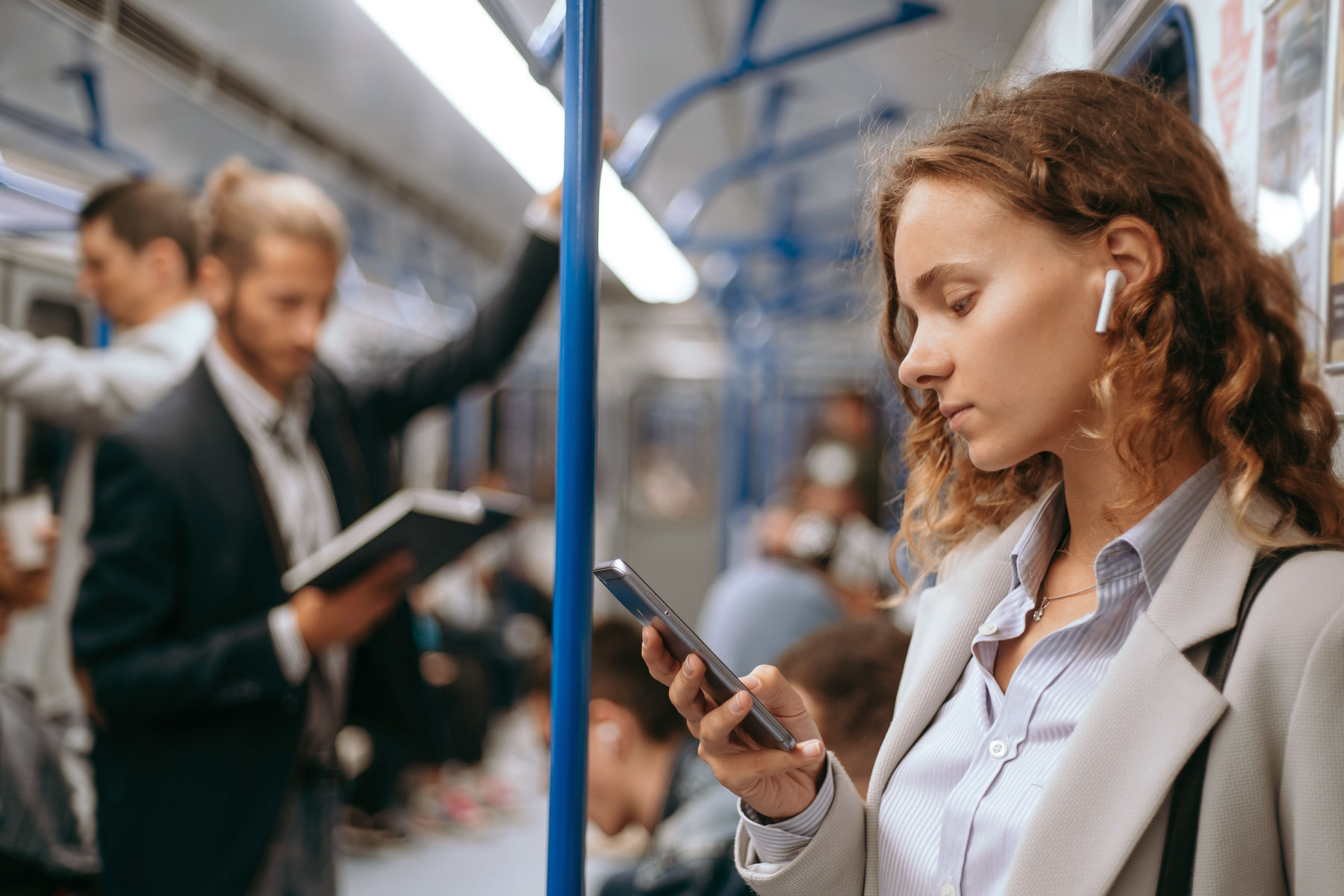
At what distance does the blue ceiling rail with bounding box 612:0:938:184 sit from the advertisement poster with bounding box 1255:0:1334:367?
1.16 m

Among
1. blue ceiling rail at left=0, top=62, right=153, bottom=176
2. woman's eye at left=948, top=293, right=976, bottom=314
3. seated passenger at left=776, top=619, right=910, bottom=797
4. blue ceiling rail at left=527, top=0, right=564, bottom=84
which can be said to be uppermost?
blue ceiling rail at left=0, top=62, right=153, bottom=176

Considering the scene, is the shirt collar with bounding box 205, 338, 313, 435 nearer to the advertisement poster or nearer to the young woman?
the young woman

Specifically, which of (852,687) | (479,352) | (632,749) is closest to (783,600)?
(632,749)

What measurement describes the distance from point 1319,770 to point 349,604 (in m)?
1.65

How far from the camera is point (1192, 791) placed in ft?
2.32

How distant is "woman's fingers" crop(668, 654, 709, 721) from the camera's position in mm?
803

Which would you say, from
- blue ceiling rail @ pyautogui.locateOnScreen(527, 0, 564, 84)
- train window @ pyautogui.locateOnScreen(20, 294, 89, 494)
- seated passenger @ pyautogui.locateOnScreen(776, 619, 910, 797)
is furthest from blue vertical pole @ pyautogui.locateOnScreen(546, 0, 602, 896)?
train window @ pyautogui.locateOnScreen(20, 294, 89, 494)

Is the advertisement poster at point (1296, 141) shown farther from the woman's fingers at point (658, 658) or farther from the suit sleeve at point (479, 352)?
the suit sleeve at point (479, 352)

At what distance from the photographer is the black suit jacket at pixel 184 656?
6.00ft

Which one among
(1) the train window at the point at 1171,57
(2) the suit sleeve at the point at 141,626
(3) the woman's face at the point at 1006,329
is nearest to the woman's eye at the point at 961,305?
(3) the woman's face at the point at 1006,329

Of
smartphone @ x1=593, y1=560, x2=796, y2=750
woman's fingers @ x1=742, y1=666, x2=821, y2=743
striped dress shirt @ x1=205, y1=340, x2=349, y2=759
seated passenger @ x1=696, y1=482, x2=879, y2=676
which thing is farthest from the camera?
seated passenger @ x1=696, y1=482, x2=879, y2=676

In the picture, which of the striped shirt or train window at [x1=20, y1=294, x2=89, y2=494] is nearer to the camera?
the striped shirt

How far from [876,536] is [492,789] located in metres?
2.36

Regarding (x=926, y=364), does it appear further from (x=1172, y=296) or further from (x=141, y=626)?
(x=141, y=626)
